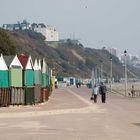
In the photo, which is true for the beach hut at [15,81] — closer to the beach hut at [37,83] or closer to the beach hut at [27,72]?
the beach hut at [27,72]

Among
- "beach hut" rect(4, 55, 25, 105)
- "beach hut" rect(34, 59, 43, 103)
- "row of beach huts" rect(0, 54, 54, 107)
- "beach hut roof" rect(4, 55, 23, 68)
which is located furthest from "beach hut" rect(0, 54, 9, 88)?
"beach hut" rect(34, 59, 43, 103)

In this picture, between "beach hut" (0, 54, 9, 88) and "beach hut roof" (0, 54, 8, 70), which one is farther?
"beach hut roof" (0, 54, 8, 70)

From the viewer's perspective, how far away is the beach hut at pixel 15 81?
32600mm

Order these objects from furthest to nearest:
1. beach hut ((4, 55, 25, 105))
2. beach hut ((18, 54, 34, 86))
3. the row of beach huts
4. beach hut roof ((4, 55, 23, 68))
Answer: beach hut ((18, 54, 34, 86))
beach hut roof ((4, 55, 23, 68))
beach hut ((4, 55, 25, 105))
the row of beach huts

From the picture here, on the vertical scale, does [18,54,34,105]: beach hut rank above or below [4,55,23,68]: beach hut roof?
below

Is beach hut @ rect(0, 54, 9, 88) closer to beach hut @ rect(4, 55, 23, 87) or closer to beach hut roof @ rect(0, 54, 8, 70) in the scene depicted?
beach hut roof @ rect(0, 54, 8, 70)

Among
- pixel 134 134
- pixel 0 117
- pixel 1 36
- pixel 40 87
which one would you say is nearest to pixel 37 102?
pixel 40 87

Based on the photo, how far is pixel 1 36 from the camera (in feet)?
310

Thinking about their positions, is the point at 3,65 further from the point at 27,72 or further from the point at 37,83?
the point at 37,83

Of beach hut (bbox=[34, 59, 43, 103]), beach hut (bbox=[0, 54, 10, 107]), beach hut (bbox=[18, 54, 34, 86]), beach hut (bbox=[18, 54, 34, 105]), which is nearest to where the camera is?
beach hut (bbox=[0, 54, 10, 107])

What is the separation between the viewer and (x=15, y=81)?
3297 centimetres

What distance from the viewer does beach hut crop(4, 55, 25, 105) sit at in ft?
107

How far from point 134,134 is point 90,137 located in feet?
6.00

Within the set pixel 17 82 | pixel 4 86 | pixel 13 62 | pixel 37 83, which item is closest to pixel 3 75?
pixel 4 86
